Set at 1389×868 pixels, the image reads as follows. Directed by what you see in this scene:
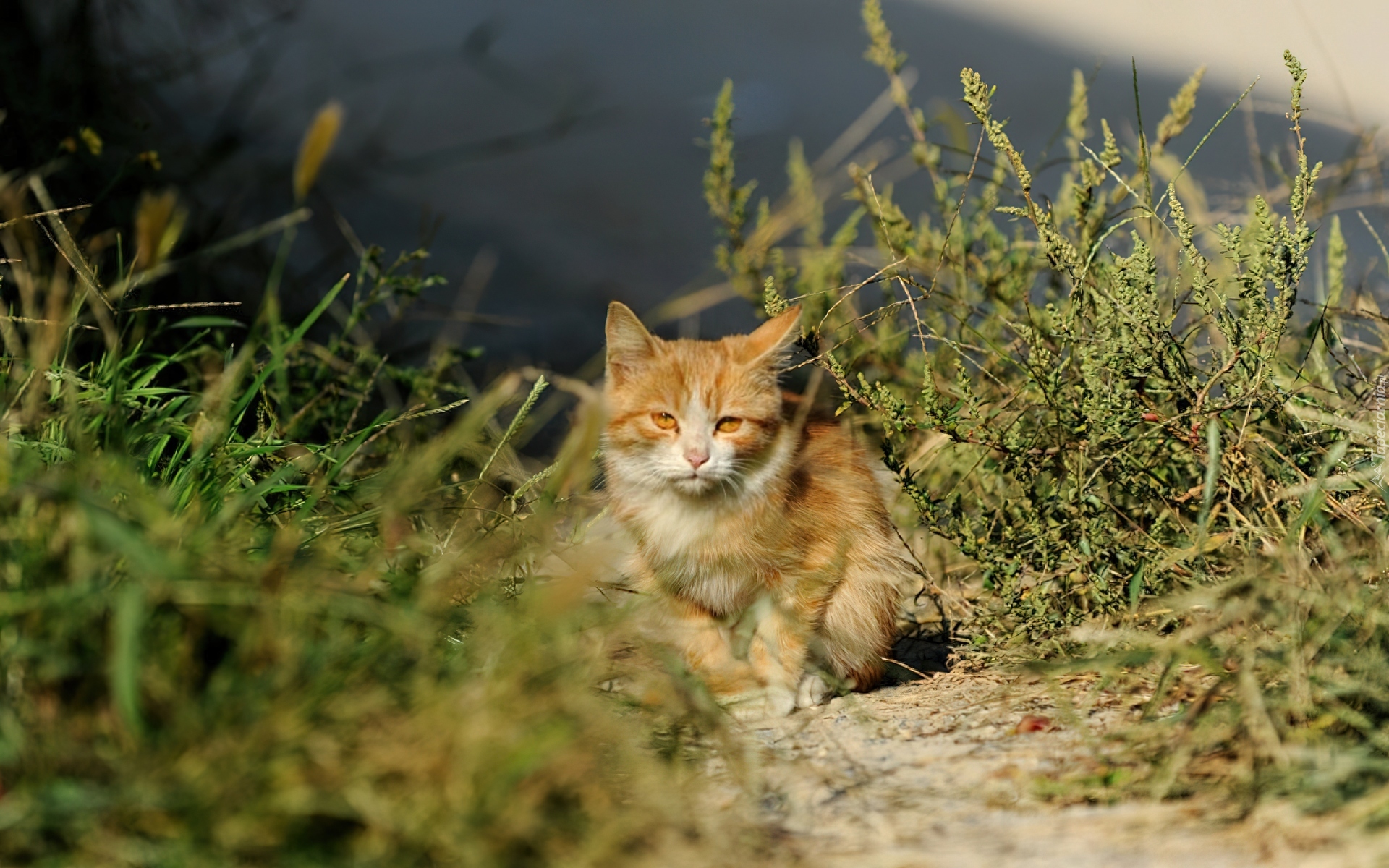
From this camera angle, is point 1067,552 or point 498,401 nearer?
point 498,401

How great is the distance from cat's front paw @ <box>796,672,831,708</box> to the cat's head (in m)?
0.38

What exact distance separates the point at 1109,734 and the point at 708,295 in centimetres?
86

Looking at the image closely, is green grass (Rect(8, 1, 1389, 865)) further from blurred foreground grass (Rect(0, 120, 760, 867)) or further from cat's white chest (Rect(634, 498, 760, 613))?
cat's white chest (Rect(634, 498, 760, 613))

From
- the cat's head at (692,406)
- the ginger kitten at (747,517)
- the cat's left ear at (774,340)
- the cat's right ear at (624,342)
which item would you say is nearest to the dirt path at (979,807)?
the ginger kitten at (747,517)

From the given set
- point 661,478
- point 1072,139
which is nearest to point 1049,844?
point 661,478

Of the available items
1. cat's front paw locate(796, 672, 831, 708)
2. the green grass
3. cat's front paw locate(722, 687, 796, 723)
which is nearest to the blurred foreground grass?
the green grass

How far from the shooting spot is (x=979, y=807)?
42.6 inches

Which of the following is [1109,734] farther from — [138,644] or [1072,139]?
[1072,139]

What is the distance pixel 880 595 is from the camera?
6.03ft

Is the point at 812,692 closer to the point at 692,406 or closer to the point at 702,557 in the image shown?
the point at 702,557

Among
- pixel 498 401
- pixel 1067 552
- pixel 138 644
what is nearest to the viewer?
pixel 138 644

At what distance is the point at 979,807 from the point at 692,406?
1032 mm

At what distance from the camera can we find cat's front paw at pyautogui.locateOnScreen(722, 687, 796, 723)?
5.28 ft

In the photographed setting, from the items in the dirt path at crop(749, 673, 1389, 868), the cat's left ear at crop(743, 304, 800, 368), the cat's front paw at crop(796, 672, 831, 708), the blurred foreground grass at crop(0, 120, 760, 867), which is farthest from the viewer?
the cat's left ear at crop(743, 304, 800, 368)
